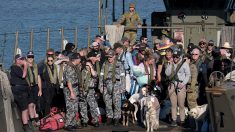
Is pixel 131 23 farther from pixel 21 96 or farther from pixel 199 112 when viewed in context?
pixel 199 112

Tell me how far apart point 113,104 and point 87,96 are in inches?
24.8

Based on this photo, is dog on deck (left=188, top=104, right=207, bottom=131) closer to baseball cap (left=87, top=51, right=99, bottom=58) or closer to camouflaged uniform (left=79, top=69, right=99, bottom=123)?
camouflaged uniform (left=79, top=69, right=99, bottom=123)

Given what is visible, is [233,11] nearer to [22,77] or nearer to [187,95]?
[187,95]

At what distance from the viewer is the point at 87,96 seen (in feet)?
77.0

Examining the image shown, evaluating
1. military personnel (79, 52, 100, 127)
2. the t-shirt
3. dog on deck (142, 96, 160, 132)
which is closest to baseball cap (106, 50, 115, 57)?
military personnel (79, 52, 100, 127)

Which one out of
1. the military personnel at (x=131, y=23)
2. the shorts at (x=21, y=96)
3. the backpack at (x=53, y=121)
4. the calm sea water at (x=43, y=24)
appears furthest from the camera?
the calm sea water at (x=43, y=24)

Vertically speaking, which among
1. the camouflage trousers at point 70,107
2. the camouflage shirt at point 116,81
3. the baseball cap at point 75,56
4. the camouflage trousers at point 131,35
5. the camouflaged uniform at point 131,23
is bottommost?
the camouflage trousers at point 70,107

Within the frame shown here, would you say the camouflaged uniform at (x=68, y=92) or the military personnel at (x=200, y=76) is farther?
the military personnel at (x=200, y=76)

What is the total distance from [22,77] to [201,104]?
428cm

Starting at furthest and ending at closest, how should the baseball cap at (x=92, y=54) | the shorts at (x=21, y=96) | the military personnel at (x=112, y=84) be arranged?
1. the baseball cap at (x=92, y=54)
2. the military personnel at (x=112, y=84)
3. the shorts at (x=21, y=96)

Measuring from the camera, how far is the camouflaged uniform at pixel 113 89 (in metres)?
23.4

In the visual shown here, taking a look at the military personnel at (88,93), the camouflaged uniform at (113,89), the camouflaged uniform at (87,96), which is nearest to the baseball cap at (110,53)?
the camouflaged uniform at (113,89)

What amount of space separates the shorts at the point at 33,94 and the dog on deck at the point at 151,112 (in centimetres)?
249

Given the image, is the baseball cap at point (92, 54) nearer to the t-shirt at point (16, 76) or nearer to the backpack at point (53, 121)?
the backpack at point (53, 121)
